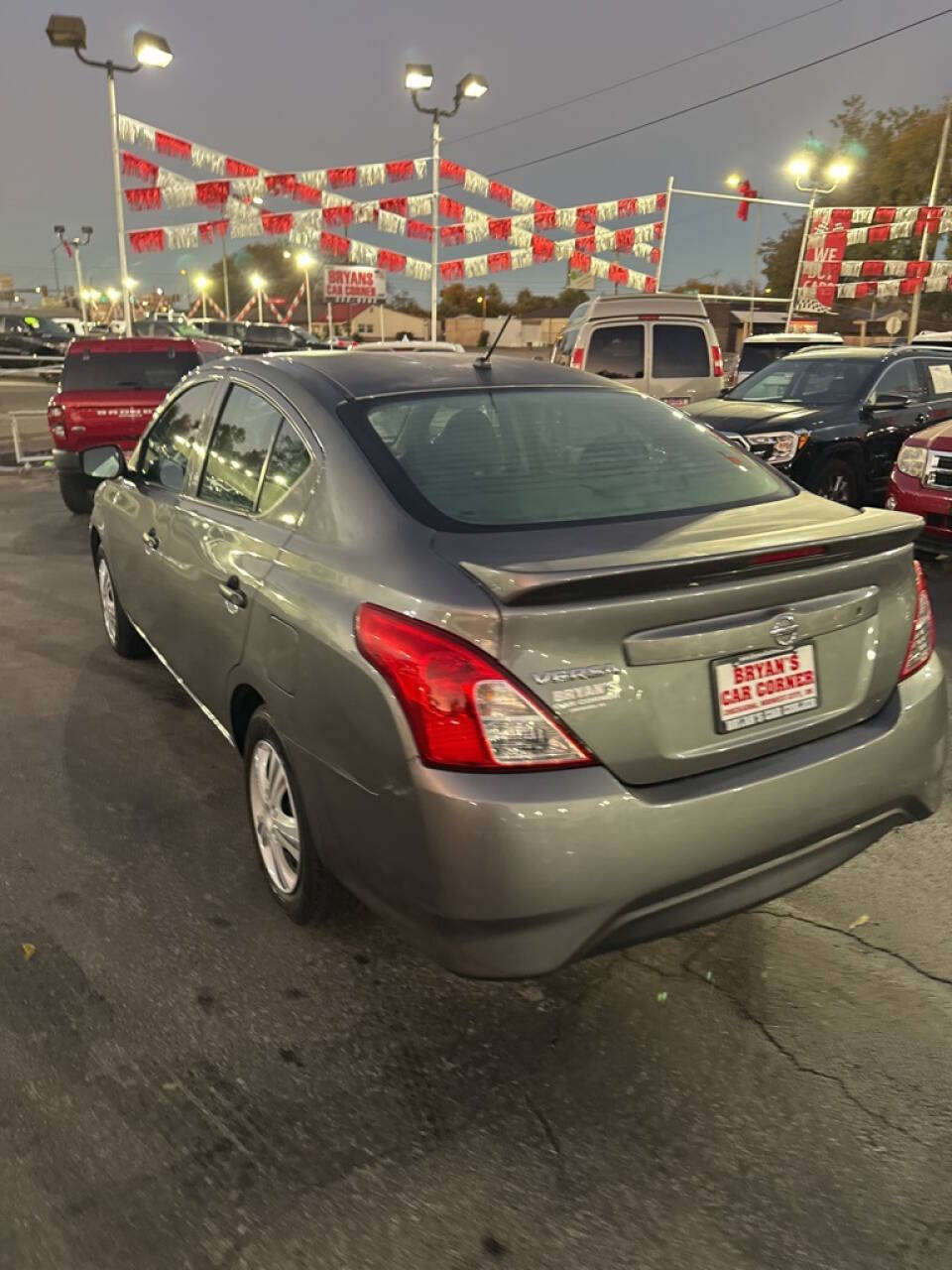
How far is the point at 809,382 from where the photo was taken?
1002 cm

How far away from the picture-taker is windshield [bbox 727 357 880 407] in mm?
9586

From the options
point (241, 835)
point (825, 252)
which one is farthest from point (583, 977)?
point (825, 252)

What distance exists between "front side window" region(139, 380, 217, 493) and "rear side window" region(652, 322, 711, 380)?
8498 millimetres

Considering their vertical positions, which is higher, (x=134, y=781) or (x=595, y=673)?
(x=595, y=673)

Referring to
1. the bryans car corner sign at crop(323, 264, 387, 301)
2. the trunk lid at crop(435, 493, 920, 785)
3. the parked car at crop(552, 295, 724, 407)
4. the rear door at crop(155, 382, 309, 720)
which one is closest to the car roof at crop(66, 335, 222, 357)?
the parked car at crop(552, 295, 724, 407)

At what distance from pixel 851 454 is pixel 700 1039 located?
7.67 m

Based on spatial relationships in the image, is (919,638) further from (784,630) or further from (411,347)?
(411,347)

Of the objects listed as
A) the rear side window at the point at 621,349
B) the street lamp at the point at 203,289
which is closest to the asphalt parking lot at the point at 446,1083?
the rear side window at the point at 621,349

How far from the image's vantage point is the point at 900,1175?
2107 mm

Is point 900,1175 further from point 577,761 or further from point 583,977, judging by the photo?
point 577,761

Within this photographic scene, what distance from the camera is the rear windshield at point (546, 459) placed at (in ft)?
8.96

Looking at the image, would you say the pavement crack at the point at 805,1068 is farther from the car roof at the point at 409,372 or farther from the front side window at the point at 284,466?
the car roof at the point at 409,372

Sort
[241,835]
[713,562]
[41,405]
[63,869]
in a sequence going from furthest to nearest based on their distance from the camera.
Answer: [41,405] → [241,835] → [63,869] → [713,562]

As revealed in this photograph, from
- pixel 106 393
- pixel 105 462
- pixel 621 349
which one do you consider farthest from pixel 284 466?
pixel 621 349
